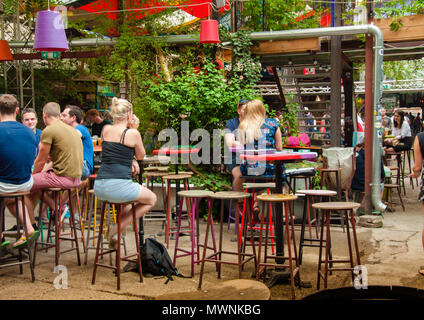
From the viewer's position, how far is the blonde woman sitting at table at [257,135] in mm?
5809

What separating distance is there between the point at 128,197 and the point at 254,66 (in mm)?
5626

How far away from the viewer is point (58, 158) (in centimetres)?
550

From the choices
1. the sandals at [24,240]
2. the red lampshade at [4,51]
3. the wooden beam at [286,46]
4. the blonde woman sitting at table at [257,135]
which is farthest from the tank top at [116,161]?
the red lampshade at [4,51]

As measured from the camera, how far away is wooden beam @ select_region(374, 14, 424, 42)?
8.56m

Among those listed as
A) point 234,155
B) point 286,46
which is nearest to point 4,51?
point 286,46

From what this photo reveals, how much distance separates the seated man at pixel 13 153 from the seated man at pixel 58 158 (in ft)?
0.70

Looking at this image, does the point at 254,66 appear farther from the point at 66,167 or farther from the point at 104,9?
the point at 66,167

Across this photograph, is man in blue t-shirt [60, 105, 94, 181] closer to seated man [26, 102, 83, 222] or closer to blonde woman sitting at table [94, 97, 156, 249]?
seated man [26, 102, 83, 222]

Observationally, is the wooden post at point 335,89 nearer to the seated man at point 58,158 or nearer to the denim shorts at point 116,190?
the seated man at point 58,158

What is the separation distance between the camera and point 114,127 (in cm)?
493

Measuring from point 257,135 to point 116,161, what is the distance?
6.01 ft
